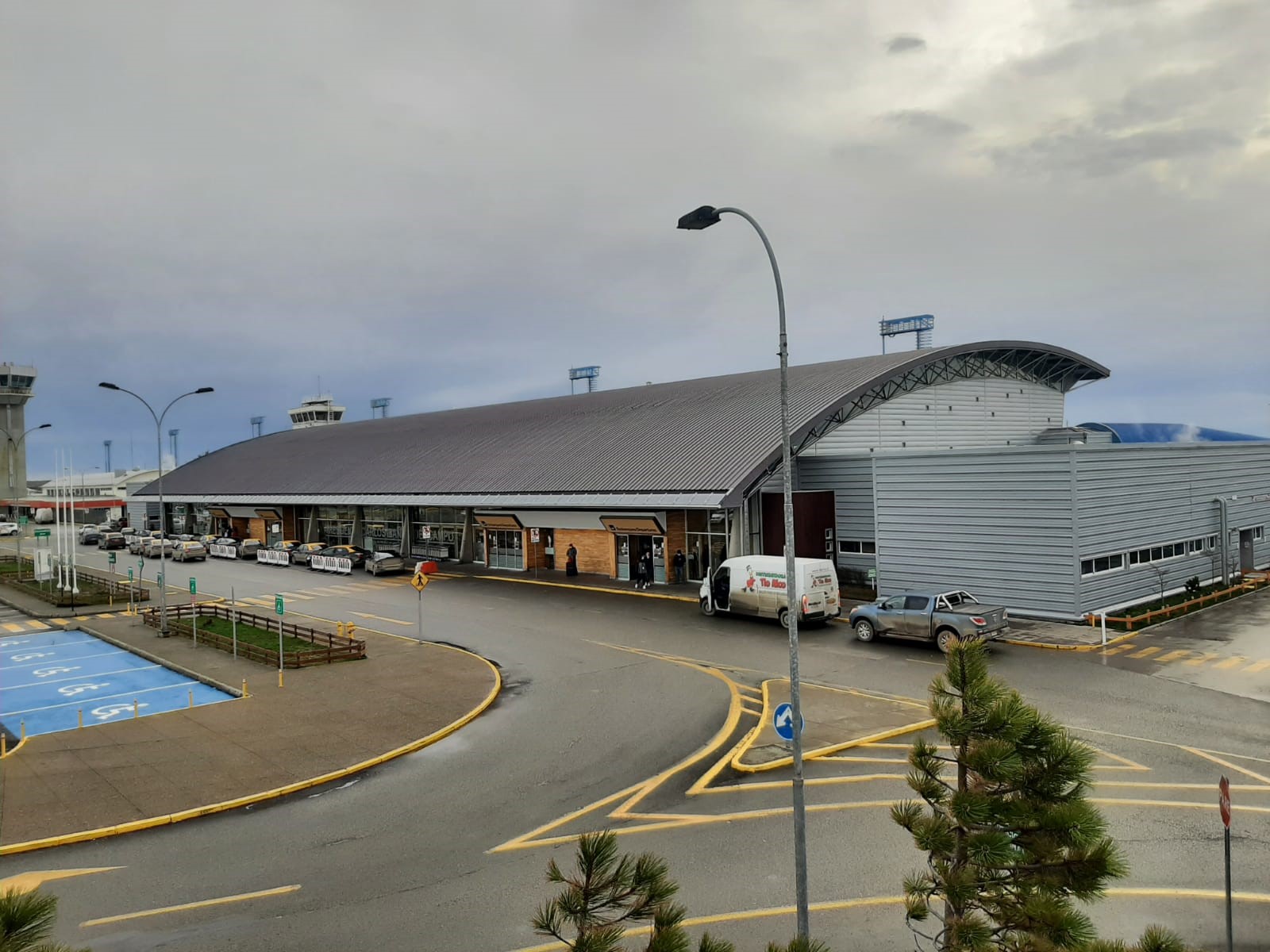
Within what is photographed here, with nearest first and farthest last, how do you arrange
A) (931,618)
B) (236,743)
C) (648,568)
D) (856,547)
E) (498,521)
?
(236,743) → (931,618) → (856,547) → (648,568) → (498,521)

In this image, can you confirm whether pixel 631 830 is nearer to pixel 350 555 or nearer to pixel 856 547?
pixel 856 547

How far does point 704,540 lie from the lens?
1548 inches

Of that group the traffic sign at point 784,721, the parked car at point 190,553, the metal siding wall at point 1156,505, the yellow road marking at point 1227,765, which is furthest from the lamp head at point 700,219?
the parked car at point 190,553

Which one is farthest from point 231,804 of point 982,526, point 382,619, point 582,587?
point 582,587

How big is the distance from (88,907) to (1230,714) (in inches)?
817

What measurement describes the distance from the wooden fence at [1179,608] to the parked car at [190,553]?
57219 millimetres

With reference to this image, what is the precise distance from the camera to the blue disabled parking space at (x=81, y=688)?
21.0 metres

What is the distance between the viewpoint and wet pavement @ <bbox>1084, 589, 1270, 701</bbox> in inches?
790

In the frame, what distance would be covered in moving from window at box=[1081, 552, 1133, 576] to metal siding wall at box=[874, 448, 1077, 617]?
2.40 feet

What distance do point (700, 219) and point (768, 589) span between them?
20025 millimetres

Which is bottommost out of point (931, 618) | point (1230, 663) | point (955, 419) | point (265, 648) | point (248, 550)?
point (1230, 663)

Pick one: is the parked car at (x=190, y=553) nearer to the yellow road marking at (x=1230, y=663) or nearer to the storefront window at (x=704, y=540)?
the storefront window at (x=704, y=540)

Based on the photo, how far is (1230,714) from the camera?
57.1 ft

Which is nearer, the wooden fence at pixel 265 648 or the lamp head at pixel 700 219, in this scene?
the lamp head at pixel 700 219
